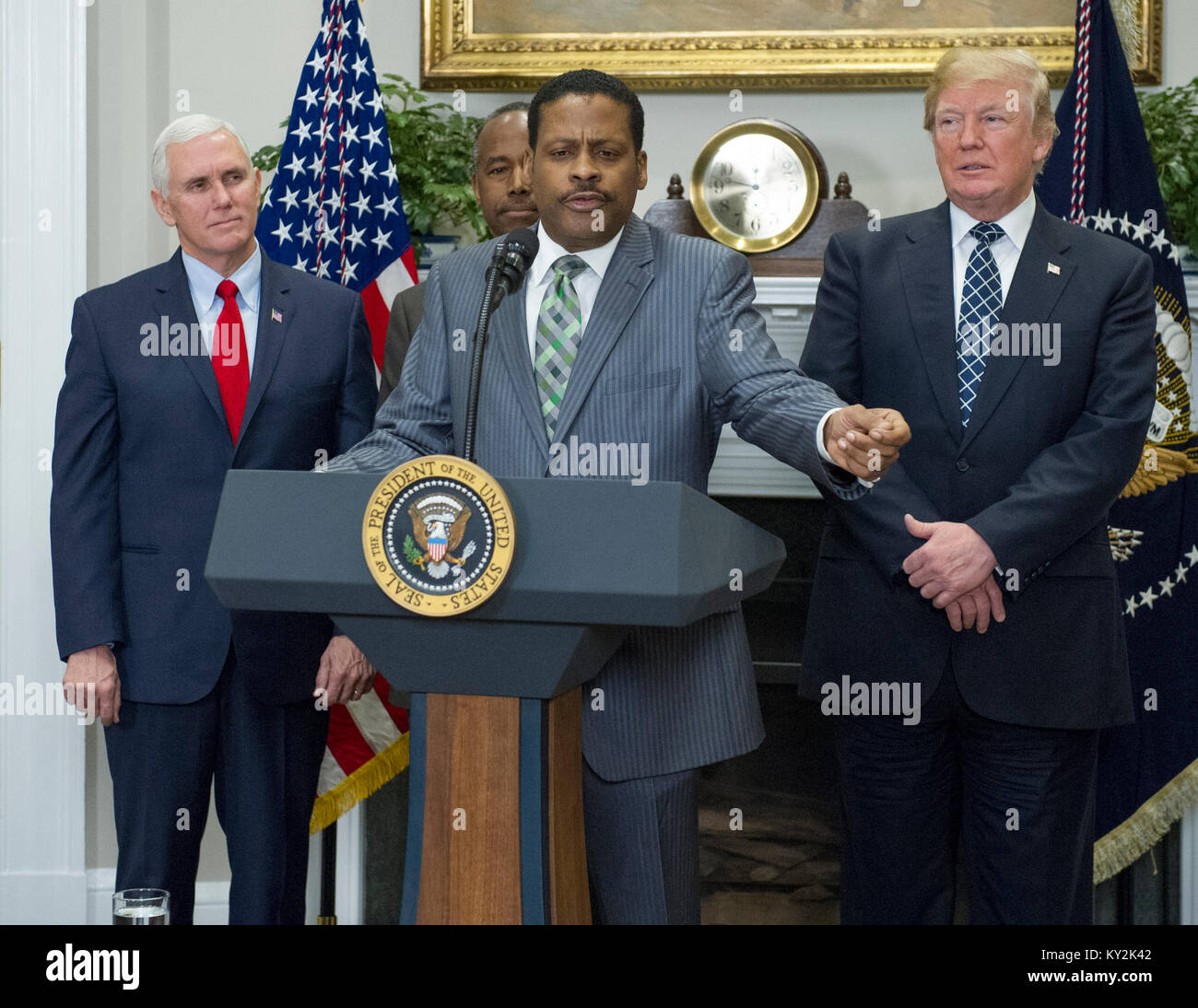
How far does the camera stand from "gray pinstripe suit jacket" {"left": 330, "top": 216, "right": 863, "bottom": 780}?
1721mm

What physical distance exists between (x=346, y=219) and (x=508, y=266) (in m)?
1.70

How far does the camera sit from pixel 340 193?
3205 millimetres

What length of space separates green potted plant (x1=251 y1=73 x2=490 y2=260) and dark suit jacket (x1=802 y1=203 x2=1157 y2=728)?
1403mm

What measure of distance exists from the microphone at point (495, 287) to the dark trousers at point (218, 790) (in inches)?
36.0

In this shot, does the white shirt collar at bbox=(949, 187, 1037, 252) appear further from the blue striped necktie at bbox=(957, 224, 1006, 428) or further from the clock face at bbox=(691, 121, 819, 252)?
the clock face at bbox=(691, 121, 819, 252)

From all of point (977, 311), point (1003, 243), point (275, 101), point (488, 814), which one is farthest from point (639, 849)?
point (275, 101)

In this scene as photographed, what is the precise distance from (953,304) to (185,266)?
4.47ft

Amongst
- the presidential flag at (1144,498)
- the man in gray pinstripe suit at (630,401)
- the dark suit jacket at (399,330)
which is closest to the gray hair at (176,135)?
the dark suit jacket at (399,330)

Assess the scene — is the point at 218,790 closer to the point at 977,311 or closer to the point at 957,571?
the point at 957,571

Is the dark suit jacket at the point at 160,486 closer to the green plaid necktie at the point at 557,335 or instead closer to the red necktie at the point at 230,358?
the red necktie at the point at 230,358

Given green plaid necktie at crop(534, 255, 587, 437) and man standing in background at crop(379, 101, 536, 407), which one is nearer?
green plaid necktie at crop(534, 255, 587, 437)

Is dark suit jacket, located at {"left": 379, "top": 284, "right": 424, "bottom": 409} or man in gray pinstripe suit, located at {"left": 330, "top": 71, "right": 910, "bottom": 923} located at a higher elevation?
dark suit jacket, located at {"left": 379, "top": 284, "right": 424, "bottom": 409}

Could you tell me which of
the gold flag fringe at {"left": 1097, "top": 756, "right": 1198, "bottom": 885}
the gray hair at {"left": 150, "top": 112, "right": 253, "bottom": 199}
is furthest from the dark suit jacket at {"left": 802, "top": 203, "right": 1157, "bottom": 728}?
the gray hair at {"left": 150, "top": 112, "right": 253, "bottom": 199}
